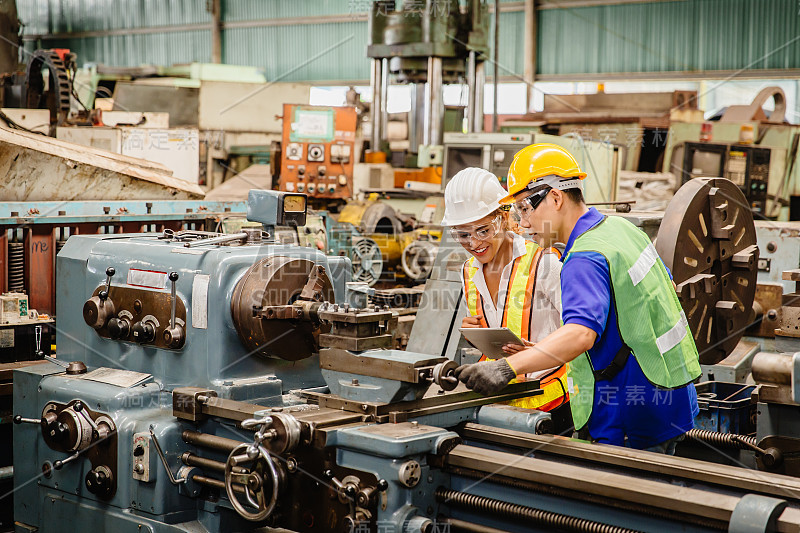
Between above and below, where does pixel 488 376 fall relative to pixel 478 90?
below

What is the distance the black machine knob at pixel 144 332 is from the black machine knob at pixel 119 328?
1.6 inches

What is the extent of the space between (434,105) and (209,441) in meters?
6.70

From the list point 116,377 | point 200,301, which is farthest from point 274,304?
point 116,377

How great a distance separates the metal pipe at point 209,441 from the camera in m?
2.14

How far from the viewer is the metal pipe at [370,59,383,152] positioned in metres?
8.68

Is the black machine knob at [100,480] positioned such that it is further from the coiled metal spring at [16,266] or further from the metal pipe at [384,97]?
the metal pipe at [384,97]

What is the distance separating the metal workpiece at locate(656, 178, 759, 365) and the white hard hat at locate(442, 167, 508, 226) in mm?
518

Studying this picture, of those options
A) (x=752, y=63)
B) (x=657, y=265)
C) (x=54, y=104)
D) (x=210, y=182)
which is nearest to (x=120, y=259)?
(x=657, y=265)

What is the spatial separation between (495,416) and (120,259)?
3.87ft

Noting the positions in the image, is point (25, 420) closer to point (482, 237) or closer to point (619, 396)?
point (482, 237)

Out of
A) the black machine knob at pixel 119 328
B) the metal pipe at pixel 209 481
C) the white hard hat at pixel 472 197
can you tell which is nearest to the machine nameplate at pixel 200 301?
the black machine knob at pixel 119 328

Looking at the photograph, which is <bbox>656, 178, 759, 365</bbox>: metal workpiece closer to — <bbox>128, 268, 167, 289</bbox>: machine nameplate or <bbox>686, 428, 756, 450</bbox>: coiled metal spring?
<bbox>686, 428, 756, 450</bbox>: coiled metal spring

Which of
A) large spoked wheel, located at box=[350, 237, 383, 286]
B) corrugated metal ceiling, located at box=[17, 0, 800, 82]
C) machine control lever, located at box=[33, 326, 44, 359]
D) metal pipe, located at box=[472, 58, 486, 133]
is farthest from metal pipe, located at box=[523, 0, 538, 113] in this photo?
machine control lever, located at box=[33, 326, 44, 359]

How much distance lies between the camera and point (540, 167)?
197cm
